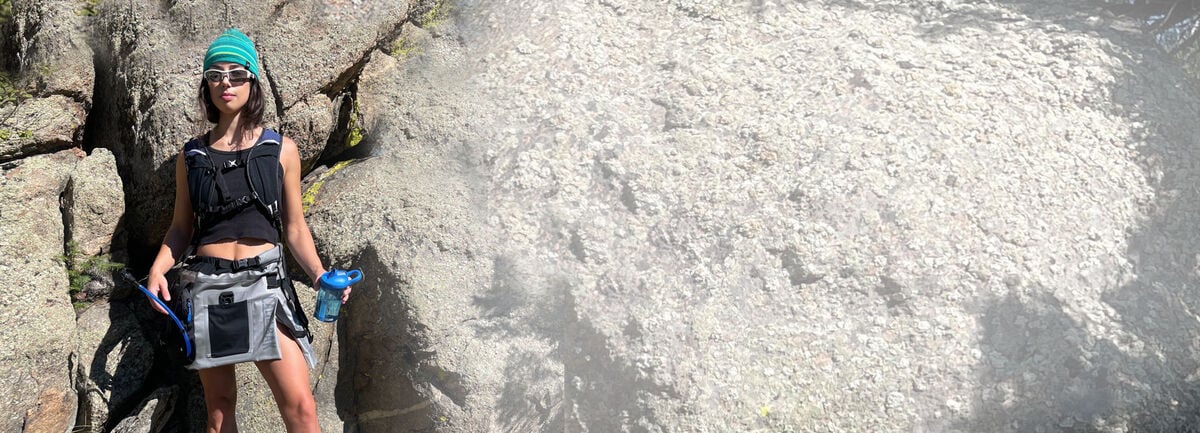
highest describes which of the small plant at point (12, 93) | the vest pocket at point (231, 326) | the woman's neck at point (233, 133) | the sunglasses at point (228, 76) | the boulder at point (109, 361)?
the sunglasses at point (228, 76)

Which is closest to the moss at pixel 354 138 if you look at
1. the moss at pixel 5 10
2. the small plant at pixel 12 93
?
the small plant at pixel 12 93

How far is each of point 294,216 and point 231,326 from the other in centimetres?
68

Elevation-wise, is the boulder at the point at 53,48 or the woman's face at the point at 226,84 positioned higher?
the woman's face at the point at 226,84

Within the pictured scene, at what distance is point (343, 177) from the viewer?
5.59m

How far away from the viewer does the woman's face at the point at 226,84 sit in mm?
4125

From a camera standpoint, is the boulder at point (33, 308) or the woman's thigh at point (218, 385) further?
the boulder at point (33, 308)

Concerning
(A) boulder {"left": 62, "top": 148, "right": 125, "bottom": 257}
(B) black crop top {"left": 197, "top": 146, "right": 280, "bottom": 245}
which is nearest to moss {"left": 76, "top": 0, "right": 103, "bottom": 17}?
(A) boulder {"left": 62, "top": 148, "right": 125, "bottom": 257}

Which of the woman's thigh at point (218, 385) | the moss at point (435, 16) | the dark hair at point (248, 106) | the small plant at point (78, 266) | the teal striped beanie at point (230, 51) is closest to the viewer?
the teal striped beanie at point (230, 51)

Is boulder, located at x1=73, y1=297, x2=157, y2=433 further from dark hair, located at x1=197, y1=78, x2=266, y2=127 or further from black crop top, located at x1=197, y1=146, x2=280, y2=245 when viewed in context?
dark hair, located at x1=197, y1=78, x2=266, y2=127

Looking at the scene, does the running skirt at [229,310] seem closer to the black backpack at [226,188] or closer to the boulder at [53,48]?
the black backpack at [226,188]

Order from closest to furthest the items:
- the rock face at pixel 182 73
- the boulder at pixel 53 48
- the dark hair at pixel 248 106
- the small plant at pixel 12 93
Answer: the dark hair at pixel 248 106
the rock face at pixel 182 73
the small plant at pixel 12 93
the boulder at pixel 53 48

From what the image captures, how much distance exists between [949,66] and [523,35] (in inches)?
142

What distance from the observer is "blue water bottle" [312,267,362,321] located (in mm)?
4152

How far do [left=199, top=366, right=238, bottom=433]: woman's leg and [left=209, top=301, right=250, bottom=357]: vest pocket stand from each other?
1.03 feet
